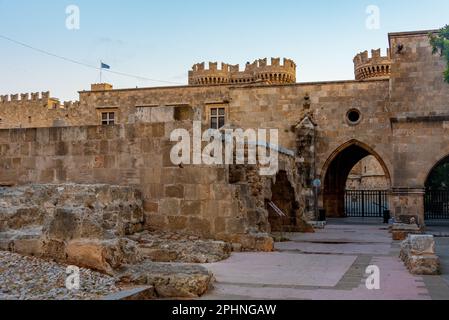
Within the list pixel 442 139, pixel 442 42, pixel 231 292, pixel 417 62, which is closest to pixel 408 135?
pixel 442 139

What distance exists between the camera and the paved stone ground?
628cm

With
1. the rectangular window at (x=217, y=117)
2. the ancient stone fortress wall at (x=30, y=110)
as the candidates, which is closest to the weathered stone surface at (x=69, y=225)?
the rectangular window at (x=217, y=117)

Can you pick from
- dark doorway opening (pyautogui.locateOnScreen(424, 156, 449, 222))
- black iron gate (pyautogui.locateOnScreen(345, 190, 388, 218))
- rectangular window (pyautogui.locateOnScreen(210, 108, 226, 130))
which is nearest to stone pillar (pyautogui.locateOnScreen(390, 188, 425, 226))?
black iron gate (pyautogui.locateOnScreen(345, 190, 388, 218))

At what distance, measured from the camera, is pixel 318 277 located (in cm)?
758

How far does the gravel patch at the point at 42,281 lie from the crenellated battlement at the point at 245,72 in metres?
35.7

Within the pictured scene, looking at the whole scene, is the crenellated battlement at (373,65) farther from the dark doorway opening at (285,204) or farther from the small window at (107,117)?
the dark doorway opening at (285,204)

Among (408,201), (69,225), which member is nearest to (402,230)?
(408,201)

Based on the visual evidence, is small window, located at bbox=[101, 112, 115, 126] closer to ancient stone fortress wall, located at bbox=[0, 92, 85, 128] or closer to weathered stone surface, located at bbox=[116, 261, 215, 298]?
ancient stone fortress wall, located at bbox=[0, 92, 85, 128]

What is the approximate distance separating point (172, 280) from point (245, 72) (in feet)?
127

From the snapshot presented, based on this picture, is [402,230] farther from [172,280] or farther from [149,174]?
[172,280]

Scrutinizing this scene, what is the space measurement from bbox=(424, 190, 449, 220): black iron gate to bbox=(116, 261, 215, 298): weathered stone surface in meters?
23.2

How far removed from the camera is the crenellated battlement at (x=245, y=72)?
41.5 metres

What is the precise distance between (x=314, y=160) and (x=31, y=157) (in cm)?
1434
